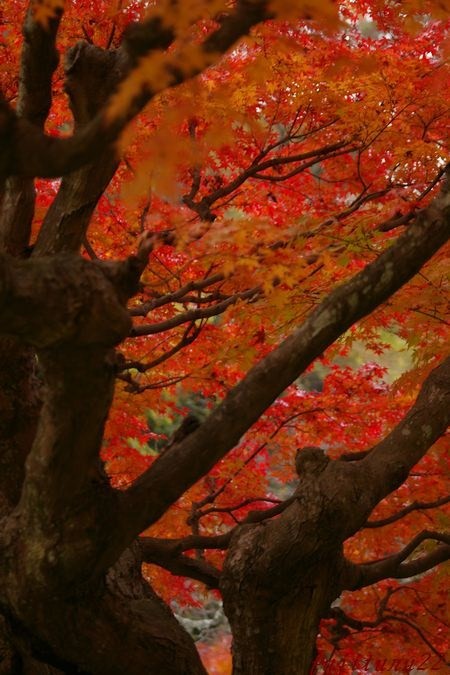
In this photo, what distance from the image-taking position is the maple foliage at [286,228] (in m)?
4.34

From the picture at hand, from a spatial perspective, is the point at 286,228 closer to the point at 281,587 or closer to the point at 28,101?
the point at 28,101

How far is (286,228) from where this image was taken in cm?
439

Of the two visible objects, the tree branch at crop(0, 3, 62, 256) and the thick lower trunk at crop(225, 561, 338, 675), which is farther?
the thick lower trunk at crop(225, 561, 338, 675)

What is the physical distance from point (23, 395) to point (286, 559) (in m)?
1.94

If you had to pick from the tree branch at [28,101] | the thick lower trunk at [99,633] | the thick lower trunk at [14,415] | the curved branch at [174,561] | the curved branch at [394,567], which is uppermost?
the tree branch at [28,101]

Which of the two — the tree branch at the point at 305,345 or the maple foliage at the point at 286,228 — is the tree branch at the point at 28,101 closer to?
the maple foliage at the point at 286,228

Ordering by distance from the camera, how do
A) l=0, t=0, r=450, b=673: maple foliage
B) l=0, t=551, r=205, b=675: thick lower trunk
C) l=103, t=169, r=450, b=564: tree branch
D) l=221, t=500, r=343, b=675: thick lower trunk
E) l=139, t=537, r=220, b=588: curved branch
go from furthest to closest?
l=139, t=537, r=220, b=588: curved branch → l=0, t=0, r=450, b=673: maple foliage → l=221, t=500, r=343, b=675: thick lower trunk → l=0, t=551, r=205, b=675: thick lower trunk → l=103, t=169, r=450, b=564: tree branch

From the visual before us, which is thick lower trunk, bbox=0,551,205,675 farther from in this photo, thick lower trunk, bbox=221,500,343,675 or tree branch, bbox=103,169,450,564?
tree branch, bbox=103,169,450,564

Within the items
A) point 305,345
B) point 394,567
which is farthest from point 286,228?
point 394,567

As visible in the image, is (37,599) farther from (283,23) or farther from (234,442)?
(283,23)

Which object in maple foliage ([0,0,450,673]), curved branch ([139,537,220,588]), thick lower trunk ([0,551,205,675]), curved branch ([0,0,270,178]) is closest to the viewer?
curved branch ([0,0,270,178])

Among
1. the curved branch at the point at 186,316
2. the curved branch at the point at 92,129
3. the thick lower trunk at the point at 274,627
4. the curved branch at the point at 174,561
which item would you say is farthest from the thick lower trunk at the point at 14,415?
the curved branch at the point at 92,129

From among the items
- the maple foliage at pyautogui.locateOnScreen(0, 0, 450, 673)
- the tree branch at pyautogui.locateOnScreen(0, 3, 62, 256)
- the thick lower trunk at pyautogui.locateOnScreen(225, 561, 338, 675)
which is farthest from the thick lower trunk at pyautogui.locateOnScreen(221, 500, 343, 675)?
the tree branch at pyautogui.locateOnScreen(0, 3, 62, 256)

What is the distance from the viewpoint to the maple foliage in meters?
4.34
